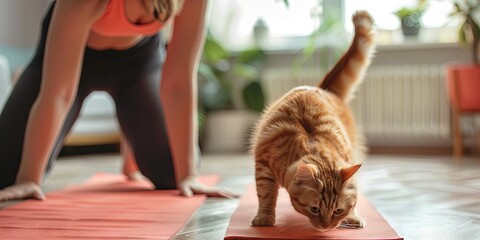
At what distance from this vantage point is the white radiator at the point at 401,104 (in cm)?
409

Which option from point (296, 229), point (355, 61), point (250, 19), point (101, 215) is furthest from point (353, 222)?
point (250, 19)

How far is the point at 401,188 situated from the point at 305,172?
48.2 inches

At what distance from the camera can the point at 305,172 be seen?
1.25 meters

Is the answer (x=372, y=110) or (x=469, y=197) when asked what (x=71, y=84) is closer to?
(x=469, y=197)

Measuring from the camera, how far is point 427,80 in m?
4.09

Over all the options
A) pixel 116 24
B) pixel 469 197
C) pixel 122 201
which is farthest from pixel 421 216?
pixel 116 24

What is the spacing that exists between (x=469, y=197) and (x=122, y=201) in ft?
4.04

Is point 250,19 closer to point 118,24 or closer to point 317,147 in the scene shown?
point 118,24

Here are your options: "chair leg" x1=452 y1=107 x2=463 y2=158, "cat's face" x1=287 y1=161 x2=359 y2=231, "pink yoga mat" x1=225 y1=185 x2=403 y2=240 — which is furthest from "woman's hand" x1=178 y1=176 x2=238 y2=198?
"chair leg" x1=452 y1=107 x2=463 y2=158

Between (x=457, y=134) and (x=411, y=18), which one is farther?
(x=411, y=18)

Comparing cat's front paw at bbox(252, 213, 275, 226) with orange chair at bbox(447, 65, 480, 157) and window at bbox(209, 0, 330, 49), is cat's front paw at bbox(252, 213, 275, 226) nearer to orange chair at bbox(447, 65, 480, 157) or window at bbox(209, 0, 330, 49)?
orange chair at bbox(447, 65, 480, 157)

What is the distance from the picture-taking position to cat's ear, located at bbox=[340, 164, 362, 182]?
4.15 ft

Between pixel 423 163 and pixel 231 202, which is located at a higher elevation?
pixel 231 202

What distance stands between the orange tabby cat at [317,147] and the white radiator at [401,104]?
2.50 metres
